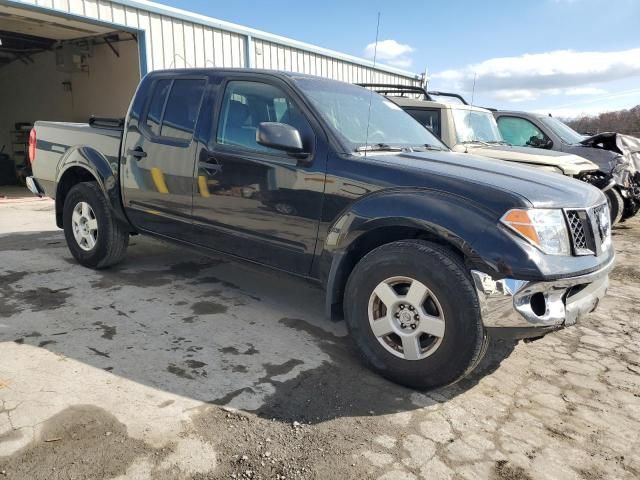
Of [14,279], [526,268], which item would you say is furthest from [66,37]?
[526,268]

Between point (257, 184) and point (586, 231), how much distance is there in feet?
6.74

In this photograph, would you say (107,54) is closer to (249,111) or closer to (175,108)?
(175,108)

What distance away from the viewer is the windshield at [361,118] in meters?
3.27

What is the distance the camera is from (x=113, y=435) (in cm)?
228

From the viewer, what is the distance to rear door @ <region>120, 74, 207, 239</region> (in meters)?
3.83

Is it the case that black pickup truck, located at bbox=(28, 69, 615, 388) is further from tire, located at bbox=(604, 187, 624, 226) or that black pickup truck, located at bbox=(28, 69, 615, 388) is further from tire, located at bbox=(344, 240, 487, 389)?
tire, located at bbox=(604, 187, 624, 226)

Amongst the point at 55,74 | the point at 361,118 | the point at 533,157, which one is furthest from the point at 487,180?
the point at 55,74

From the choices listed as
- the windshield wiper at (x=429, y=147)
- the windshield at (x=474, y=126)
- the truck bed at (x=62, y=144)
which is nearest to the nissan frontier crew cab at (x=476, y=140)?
the windshield at (x=474, y=126)

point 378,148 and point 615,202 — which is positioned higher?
point 378,148

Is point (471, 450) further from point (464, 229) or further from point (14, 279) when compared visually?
point (14, 279)

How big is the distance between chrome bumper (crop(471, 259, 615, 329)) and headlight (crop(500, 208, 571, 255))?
177 mm

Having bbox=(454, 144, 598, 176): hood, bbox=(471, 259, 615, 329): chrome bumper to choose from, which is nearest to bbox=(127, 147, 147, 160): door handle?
bbox=(471, 259, 615, 329): chrome bumper

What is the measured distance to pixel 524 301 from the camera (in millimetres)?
2422

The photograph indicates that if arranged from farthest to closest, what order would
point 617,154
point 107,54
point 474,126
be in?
point 107,54 < point 617,154 < point 474,126
